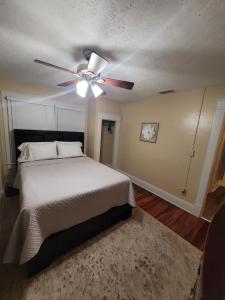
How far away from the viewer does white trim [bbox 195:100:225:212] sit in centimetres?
205

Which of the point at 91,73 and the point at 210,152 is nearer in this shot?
the point at 91,73

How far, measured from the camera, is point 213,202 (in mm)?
2965

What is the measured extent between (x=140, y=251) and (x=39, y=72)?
3073 mm

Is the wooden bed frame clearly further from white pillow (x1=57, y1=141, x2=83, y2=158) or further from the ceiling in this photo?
the ceiling

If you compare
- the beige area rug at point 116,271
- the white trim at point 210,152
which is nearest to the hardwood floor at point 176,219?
the beige area rug at point 116,271

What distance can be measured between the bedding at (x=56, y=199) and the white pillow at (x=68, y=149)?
529 mm

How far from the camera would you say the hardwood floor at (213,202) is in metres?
2.45

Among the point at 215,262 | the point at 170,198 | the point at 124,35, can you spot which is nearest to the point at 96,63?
the point at 124,35

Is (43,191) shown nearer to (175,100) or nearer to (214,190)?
(175,100)

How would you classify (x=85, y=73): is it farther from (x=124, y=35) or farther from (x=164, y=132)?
(x=164, y=132)

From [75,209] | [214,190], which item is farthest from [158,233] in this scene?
[214,190]

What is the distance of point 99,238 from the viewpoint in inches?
70.7

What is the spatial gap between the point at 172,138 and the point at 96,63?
212 centimetres

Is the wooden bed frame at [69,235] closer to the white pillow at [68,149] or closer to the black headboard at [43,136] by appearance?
the black headboard at [43,136]
